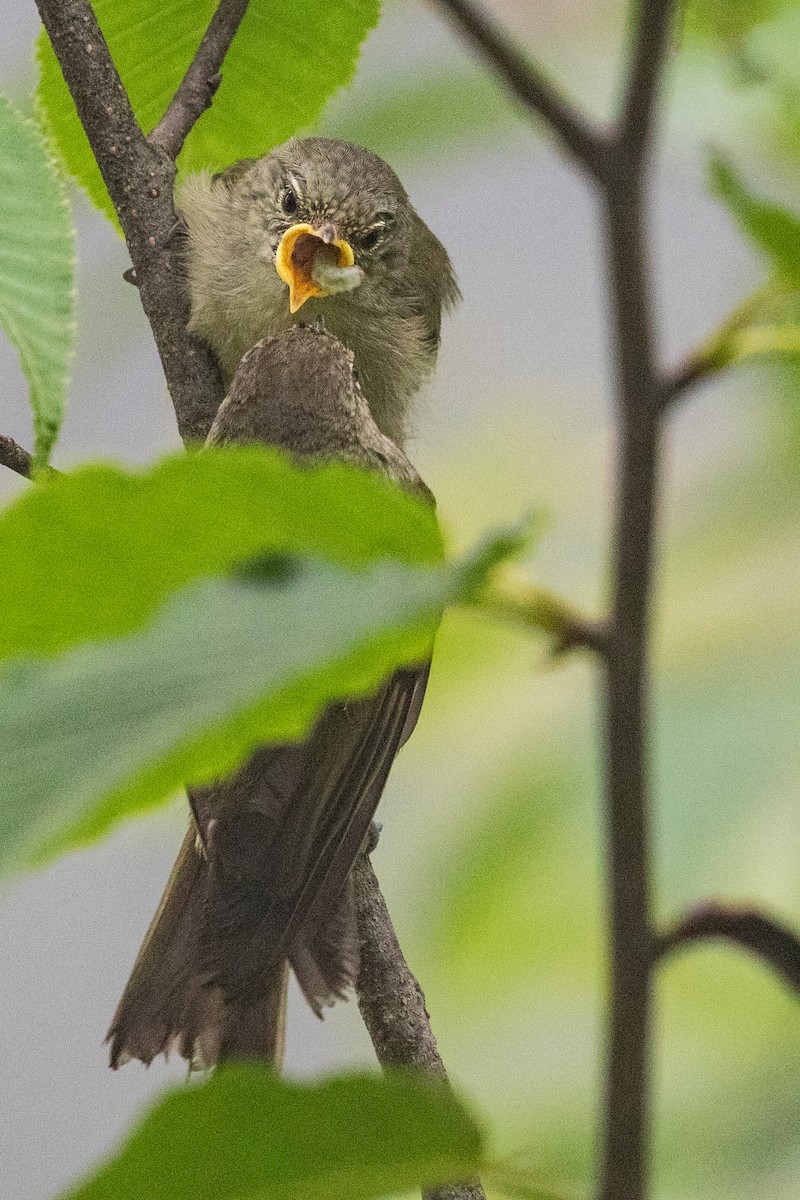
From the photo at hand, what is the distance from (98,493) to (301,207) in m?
1.70

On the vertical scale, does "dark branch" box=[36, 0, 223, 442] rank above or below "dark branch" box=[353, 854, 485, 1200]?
above

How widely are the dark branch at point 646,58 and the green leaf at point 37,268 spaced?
21.6 inches

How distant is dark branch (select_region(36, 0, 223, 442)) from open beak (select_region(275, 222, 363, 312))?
252 mm

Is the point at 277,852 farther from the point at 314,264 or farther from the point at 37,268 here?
the point at 314,264

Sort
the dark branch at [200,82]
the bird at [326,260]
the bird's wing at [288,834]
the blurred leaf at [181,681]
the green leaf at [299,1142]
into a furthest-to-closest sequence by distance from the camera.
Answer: the bird at [326,260] < the dark branch at [200,82] < the bird's wing at [288,834] < the green leaf at [299,1142] < the blurred leaf at [181,681]

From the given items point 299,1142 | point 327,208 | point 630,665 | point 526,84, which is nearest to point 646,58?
point 526,84

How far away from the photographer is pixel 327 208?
2.09m

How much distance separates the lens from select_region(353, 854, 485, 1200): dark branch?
1.26 meters

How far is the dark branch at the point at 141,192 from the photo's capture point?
126 cm

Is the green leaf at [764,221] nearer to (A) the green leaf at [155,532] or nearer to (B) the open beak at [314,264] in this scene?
(A) the green leaf at [155,532]

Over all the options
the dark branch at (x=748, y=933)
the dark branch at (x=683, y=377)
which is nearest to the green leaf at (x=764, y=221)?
the dark branch at (x=683, y=377)

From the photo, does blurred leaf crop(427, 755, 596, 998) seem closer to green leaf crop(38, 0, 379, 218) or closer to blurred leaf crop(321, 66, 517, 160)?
blurred leaf crop(321, 66, 517, 160)

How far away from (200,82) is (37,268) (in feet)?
1.55

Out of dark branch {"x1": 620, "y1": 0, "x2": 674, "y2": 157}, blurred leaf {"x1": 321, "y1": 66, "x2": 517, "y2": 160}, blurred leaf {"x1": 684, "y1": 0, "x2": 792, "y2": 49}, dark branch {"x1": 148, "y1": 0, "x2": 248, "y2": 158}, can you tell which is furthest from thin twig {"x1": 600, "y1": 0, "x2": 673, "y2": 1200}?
dark branch {"x1": 148, "y1": 0, "x2": 248, "y2": 158}
